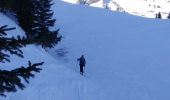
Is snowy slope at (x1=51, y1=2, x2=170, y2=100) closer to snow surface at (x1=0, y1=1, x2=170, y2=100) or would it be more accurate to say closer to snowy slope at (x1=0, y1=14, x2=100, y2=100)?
snow surface at (x1=0, y1=1, x2=170, y2=100)

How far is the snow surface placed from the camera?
24.5 meters

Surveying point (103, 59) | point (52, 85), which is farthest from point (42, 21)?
point (52, 85)

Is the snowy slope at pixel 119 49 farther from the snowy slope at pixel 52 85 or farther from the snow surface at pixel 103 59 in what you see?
the snowy slope at pixel 52 85

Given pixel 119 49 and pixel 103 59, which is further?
pixel 119 49

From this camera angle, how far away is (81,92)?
80.0 ft

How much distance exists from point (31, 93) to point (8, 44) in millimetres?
15740

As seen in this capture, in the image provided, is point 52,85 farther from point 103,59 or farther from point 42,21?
point 103,59

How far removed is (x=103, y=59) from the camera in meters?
42.0

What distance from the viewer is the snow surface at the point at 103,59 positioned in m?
24.5

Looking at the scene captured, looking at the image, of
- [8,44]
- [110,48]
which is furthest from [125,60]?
[8,44]

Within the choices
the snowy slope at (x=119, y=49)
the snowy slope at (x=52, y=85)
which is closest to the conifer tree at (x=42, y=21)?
the snowy slope at (x=119, y=49)

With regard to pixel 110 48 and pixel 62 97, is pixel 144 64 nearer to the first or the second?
pixel 110 48

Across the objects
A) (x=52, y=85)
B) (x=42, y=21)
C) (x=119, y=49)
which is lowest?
(x=119, y=49)

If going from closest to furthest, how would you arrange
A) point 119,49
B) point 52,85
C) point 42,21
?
point 52,85
point 42,21
point 119,49
